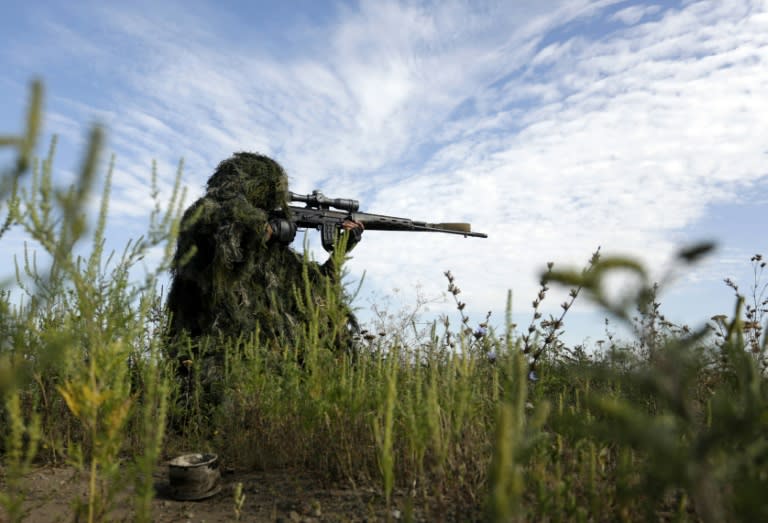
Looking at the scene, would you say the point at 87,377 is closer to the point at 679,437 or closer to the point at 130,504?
the point at 130,504

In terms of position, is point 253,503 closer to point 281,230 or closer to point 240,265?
point 240,265

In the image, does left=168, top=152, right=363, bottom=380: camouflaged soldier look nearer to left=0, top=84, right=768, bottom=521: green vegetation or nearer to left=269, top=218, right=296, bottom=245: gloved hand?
left=269, top=218, right=296, bottom=245: gloved hand

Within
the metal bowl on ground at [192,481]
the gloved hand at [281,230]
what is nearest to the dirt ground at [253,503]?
the metal bowl on ground at [192,481]

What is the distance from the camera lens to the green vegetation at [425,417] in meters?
1.06

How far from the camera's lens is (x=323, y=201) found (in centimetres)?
700

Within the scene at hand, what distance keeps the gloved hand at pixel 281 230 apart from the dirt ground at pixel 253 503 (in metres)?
2.89

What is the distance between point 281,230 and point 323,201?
4.02ft

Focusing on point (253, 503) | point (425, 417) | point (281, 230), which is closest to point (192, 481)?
point (253, 503)

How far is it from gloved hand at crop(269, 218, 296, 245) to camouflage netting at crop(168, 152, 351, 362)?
0.44ft

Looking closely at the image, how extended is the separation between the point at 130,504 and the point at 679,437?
10.5 ft

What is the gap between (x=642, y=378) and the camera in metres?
1.06

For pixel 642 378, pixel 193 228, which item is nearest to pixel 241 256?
pixel 193 228

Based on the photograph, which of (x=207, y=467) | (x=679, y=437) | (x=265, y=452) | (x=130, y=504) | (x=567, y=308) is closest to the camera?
(x=679, y=437)

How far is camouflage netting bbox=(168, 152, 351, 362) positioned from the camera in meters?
5.59
